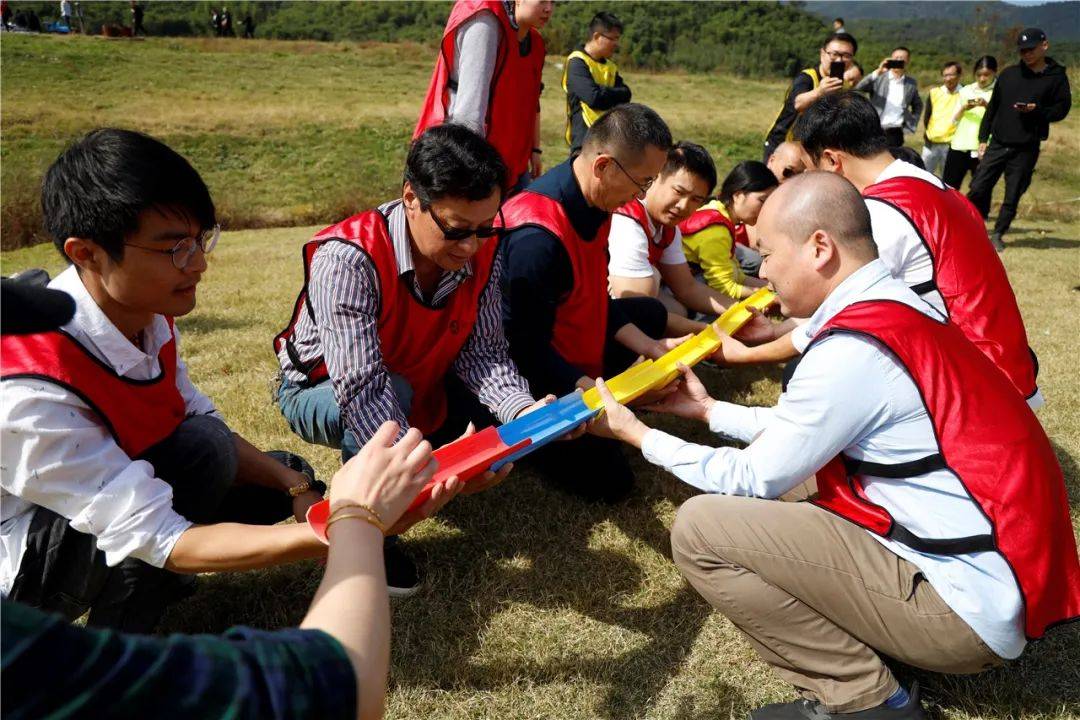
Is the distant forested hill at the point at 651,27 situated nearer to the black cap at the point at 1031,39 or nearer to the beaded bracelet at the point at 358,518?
the black cap at the point at 1031,39

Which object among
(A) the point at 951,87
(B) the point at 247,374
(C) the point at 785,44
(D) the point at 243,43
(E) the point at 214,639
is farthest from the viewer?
(C) the point at 785,44

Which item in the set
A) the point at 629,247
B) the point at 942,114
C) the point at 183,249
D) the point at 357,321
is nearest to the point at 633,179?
the point at 629,247

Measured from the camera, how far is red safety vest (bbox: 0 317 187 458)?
1787 mm

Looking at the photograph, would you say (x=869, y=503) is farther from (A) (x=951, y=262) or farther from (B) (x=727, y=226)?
(B) (x=727, y=226)

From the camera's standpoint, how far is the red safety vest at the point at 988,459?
1.91 metres

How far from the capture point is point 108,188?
6.03 ft

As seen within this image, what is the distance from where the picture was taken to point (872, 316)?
1.98 meters

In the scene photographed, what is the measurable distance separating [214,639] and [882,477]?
175 cm

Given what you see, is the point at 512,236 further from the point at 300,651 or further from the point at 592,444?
the point at 300,651

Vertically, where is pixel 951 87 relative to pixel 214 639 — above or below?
above

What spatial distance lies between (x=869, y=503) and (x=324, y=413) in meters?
1.93

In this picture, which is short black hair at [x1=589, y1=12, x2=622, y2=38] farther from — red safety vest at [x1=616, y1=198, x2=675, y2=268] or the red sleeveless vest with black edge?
red safety vest at [x1=616, y1=198, x2=675, y2=268]

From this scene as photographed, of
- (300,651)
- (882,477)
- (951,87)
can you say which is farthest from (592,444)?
(951,87)

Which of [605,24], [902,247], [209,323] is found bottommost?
[209,323]
